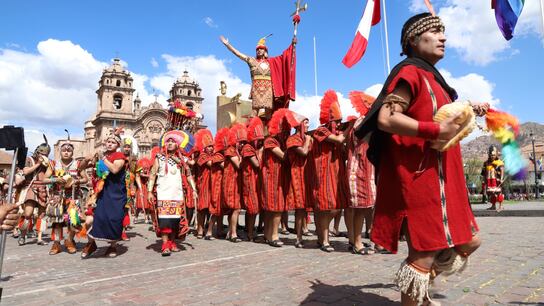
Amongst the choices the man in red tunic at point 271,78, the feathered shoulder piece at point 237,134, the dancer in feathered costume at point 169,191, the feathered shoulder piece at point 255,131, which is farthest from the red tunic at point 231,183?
the man in red tunic at point 271,78

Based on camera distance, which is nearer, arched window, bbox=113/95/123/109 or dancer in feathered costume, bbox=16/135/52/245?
dancer in feathered costume, bbox=16/135/52/245

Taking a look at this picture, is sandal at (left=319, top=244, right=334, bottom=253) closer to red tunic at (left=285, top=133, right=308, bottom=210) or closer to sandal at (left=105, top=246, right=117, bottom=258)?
red tunic at (left=285, top=133, right=308, bottom=210)

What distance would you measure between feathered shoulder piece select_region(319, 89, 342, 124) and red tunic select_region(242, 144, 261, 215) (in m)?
1.67

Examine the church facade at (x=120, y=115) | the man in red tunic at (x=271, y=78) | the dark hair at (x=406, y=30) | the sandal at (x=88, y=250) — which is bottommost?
the sandal at (x=88, y=250)

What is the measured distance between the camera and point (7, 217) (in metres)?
2.62

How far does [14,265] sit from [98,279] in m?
2.11

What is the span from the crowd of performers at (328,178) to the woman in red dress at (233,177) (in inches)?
0.9

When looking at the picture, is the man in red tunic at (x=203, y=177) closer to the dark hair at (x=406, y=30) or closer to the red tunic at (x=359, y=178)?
the red tunic at (x=359, y=178)

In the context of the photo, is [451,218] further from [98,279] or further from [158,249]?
[158,249]

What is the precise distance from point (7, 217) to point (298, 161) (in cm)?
438

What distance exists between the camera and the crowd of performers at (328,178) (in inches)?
90.9

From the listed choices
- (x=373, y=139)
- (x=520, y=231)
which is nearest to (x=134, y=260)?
(x=373, y=139)

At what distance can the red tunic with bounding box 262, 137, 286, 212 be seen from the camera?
6.48 meters

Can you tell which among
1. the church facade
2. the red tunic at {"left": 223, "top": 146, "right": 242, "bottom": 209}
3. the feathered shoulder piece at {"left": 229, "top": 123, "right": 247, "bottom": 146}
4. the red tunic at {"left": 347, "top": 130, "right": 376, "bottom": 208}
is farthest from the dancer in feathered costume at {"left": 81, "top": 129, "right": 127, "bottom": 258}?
the church facade
